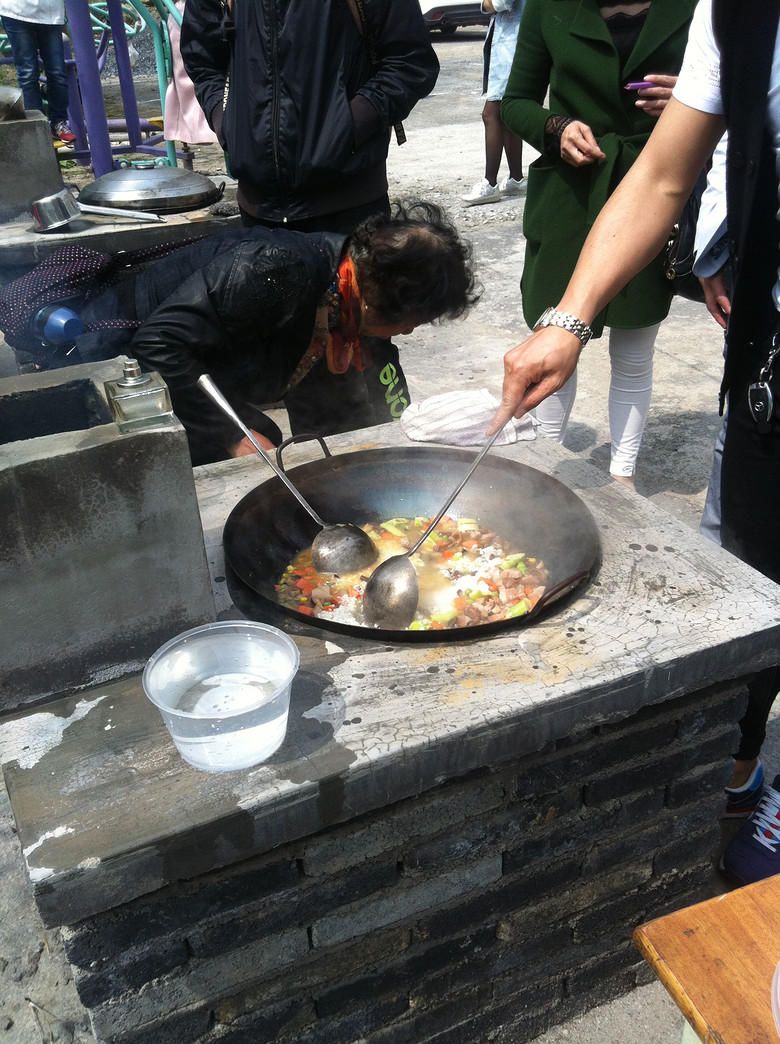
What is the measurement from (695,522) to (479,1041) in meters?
2.48

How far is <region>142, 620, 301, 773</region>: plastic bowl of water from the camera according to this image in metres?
1.46

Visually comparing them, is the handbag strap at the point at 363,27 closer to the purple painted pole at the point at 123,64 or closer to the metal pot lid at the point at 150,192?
the metal pot lid at the point at 150,192

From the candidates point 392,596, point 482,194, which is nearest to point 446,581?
point 392,596

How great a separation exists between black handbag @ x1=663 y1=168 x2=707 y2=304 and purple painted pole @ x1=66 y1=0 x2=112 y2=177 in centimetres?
445

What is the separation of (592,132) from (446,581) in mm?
1983

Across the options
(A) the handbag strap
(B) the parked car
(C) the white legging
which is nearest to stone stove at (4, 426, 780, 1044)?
(C) the white legging

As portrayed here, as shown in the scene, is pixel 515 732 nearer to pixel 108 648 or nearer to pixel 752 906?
pixel 752 906

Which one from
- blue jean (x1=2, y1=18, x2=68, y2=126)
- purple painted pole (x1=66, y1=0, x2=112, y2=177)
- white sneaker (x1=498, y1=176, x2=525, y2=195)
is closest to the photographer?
purple painted pole (x1=66, y1=0, x2=112, y2=177)

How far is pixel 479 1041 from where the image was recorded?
2051 mm

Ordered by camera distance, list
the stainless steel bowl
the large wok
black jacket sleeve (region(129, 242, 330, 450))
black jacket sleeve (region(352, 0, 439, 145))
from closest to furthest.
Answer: the large wok → black jacket sleeve (region(129, 242, 330, 450)) → black jacket sleeve (region(352, 0, 439, 145)) → the stainless steel bowl

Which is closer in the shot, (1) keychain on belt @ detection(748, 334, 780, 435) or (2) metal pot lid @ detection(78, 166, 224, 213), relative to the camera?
(1) keychain on belt @ detection(748, 334, 780, 435)

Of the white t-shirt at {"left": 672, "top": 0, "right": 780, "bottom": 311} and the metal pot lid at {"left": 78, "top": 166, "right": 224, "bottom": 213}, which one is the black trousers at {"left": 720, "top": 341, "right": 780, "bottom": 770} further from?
the metal pot lid at {"left": 78, "top": 166, "right": 224, "bottom": 213}

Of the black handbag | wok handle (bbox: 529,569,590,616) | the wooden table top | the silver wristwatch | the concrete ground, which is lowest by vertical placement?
the concrete ground

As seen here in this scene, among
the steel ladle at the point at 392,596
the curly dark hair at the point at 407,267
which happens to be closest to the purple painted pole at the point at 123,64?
the curly dark hair at the point at 407,267
